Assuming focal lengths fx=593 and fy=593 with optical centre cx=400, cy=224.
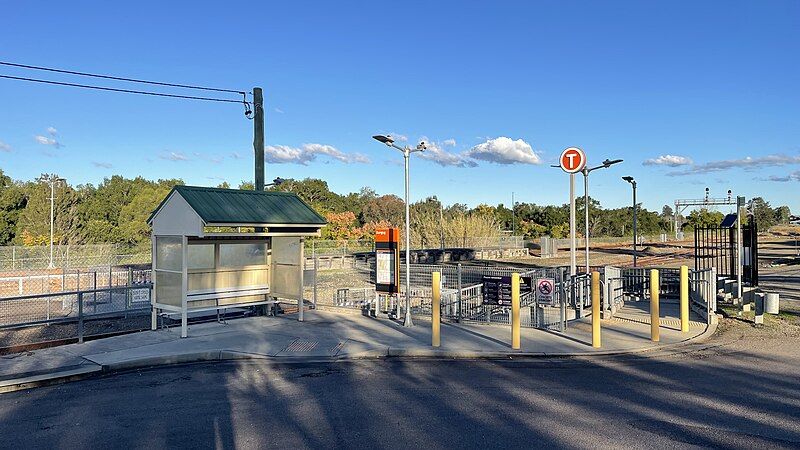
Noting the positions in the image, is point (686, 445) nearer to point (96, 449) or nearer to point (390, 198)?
point (96, 449)

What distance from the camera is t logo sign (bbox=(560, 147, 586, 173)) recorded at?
1543 cm

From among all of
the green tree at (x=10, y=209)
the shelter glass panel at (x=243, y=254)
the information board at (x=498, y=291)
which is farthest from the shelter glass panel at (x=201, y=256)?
the green tree at (x=10, y=209)

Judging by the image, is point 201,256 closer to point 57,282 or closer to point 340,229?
point 57,282

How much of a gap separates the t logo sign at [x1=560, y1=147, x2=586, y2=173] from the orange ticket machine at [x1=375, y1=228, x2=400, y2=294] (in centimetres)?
478

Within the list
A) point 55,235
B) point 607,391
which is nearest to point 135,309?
point 607,391

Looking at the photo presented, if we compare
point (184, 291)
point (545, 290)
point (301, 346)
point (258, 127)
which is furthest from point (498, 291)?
point (258, 127)

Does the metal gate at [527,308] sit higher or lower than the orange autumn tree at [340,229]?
lower

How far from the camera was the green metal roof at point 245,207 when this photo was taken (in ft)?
42.3

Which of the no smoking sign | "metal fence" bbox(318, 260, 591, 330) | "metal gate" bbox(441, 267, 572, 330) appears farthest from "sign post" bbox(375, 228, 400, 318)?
the no smoking sign

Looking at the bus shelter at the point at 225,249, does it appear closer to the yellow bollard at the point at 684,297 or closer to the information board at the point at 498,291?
the information board at the point at 498,291

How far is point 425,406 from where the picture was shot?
25.6 ft

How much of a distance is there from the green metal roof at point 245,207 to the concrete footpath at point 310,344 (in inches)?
100

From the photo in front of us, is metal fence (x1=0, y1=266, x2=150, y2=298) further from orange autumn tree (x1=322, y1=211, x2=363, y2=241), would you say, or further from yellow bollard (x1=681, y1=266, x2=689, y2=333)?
orange autumn tree (x1=322, y1=211, x2=363, y2=241)

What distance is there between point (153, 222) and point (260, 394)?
6932 mm
